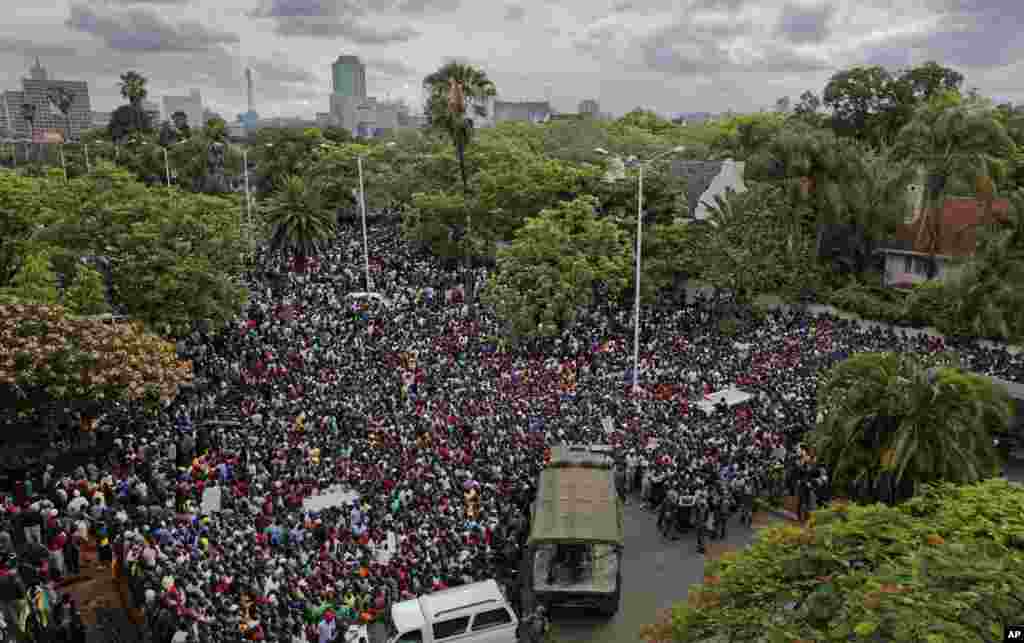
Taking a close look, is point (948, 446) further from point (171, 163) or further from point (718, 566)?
point (171, 163)

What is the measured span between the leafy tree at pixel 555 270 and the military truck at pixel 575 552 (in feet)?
49.0

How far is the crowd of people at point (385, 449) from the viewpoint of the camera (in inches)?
578

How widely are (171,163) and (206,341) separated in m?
41.4

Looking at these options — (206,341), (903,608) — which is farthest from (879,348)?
(206,341)

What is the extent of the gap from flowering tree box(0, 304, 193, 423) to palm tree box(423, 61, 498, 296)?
16394 millimetres

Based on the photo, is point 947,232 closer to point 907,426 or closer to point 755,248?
point 755,248

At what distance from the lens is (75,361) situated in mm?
20016

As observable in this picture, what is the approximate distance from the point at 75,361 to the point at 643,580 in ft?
52.8

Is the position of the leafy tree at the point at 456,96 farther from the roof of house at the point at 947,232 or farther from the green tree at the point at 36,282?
the roof of house at the point at 947,232

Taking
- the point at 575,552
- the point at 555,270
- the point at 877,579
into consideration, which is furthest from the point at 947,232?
the point at 877,579

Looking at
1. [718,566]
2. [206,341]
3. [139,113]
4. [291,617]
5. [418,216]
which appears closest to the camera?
[718,566]

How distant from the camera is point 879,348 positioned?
2781 cm

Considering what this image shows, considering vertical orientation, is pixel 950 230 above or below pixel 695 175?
below

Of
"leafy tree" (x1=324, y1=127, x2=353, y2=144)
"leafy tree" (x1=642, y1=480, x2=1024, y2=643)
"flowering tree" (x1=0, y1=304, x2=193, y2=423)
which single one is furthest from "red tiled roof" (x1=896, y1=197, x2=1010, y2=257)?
"leafy tree" (x1=324, y1=127, x2=353, y2=144)
